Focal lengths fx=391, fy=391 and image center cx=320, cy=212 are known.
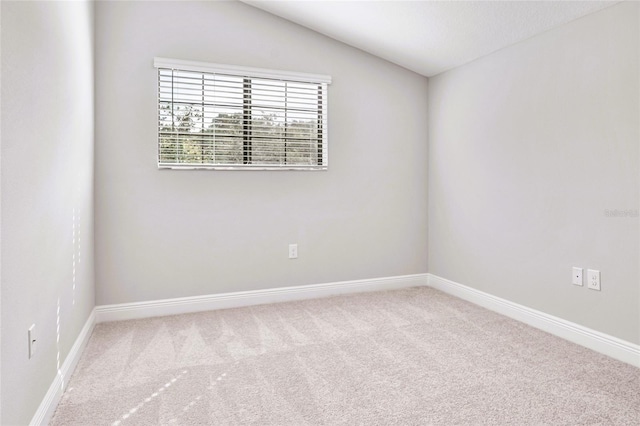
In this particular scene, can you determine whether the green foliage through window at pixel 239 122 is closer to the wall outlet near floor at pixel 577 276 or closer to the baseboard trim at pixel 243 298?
the baseboard trim at pixel 243 298

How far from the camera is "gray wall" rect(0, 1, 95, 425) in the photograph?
1.27m

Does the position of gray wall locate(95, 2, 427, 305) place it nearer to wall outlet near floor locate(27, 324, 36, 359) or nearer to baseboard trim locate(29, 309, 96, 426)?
baseboard trim locate(29, 309, 96, 426)

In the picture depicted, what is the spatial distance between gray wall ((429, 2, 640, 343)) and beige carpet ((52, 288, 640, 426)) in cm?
34

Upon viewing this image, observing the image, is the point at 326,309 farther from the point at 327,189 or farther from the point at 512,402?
the point at 512,402

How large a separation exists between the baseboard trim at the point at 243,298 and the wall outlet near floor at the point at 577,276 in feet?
5.02

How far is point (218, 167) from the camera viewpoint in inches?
123

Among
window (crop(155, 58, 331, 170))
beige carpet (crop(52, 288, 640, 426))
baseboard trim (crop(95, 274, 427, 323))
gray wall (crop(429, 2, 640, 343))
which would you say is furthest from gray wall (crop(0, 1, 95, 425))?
gray wall (crop(429, 2, 640, 343))

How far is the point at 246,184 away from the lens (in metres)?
3.21

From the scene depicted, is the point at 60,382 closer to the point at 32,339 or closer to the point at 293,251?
the point at 32,339

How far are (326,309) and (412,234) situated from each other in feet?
4.02

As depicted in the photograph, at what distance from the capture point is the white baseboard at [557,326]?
217cm

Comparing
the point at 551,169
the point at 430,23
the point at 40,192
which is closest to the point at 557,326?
the point at 551,169

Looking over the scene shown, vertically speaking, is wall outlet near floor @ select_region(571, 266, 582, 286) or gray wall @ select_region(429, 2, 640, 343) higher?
gray wall @ select_region(429, 2, 640, 343)

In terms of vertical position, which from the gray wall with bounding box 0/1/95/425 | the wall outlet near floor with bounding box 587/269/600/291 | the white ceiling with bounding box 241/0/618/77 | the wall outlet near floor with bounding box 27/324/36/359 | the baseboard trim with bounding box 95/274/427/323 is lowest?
the baseboard trim with bounding box 95/274/427/323
